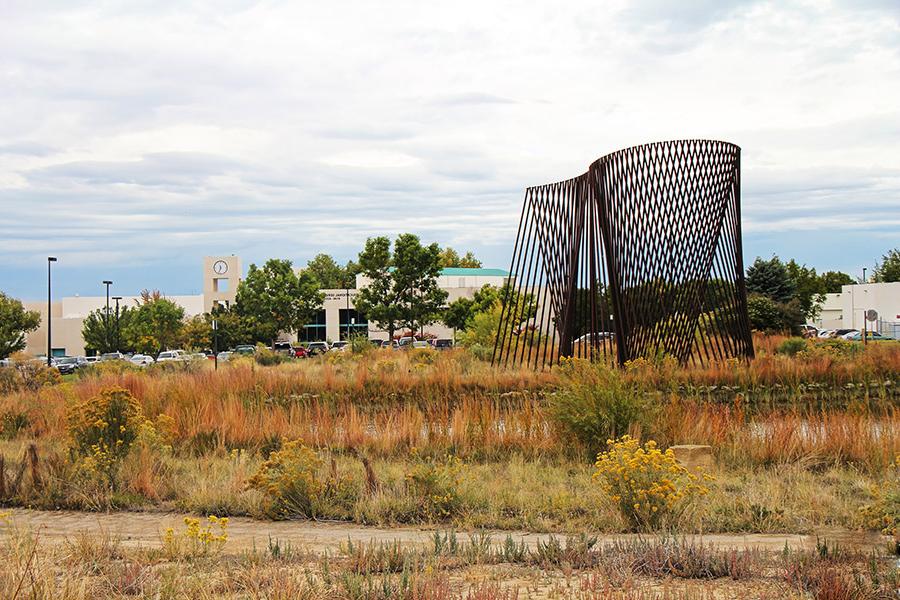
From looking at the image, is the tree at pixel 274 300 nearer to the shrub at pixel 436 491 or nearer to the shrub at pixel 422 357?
the shrub at pixel 422 357

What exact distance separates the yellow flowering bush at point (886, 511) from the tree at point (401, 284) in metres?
43.9

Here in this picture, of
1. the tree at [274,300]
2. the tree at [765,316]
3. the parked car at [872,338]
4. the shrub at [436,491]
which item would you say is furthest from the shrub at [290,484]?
the tree at [274,300]

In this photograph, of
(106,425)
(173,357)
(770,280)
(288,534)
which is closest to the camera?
(288,534)

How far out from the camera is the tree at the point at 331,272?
101938 mm

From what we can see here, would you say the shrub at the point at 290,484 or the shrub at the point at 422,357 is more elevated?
the shrub at the point at 422,357

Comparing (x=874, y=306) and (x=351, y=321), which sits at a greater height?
(x=874, y=306)

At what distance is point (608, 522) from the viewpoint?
7.08 meters

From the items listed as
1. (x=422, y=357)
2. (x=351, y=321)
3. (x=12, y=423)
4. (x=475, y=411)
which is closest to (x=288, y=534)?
(x=475, y=411)

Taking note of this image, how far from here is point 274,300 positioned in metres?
61.4

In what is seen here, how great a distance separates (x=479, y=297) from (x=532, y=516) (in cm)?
4895

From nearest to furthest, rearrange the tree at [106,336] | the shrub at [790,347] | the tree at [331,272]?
the shrub at [790,347] → the tree at [106,336] → the tree at [331,272]

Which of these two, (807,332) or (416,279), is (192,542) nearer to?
(807,332)

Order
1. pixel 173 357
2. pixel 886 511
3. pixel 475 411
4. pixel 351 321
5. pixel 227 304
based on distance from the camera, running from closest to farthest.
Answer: pixel 886 511 → pixel 475 411 → pixel 173 357 → pixel 227 304 → pixel 351 321

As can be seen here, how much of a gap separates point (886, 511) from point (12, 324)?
57063 millimetres
